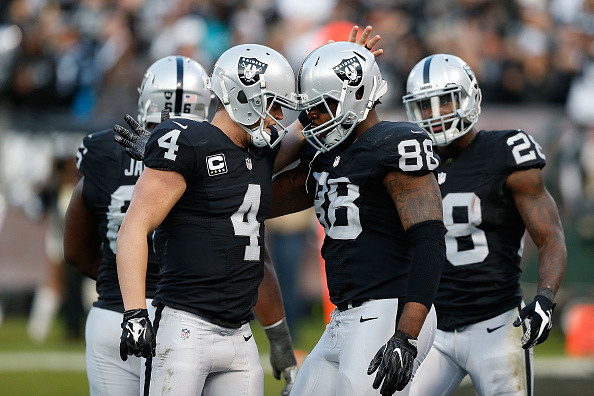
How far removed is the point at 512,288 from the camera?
4402 millimetres

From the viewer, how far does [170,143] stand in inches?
136

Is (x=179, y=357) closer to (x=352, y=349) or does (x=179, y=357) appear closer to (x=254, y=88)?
(x=352, y=349)

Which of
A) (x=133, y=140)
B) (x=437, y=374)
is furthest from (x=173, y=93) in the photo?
(x=437, y=374)

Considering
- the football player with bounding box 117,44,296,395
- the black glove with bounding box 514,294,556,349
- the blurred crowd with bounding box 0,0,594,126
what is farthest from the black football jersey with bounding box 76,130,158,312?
the blurred crowd with bounding box 0,0,594,126

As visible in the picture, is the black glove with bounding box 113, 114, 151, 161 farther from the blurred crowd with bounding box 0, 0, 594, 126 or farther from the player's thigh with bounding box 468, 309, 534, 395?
the blurred crowd with bounding box 0, 0, 594, 126

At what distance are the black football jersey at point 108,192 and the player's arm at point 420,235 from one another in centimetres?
130

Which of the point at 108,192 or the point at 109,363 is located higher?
the point at 108,192

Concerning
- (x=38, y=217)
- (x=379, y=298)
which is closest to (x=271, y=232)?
(x=38, y=217)

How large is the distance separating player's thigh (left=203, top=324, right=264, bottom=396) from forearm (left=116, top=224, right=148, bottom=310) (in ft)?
1.17

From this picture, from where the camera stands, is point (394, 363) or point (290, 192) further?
point (290, 192)

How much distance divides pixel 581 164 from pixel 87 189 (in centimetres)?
615

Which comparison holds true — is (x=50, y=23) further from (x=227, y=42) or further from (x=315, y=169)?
(x=315, y=169)

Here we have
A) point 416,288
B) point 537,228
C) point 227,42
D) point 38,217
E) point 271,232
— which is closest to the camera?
point 416,288

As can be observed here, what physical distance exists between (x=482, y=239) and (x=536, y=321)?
55 cm
